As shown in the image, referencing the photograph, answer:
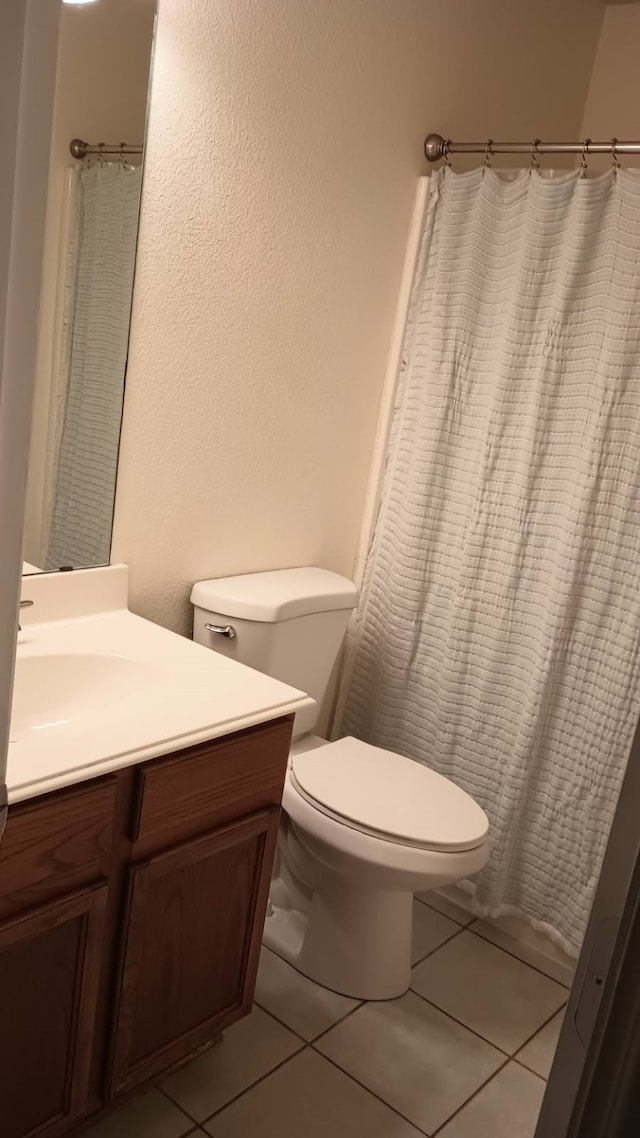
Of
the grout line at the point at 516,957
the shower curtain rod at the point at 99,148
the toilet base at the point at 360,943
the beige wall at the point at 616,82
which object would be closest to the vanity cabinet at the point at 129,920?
the toilet base at the point at 360,943

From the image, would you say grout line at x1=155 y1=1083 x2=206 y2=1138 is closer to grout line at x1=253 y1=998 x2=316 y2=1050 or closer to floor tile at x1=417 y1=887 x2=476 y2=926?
grout line at x1=253 y1=998 x2=316 y2=1050

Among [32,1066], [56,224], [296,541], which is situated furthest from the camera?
[296,541]

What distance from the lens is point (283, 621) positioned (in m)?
2.02

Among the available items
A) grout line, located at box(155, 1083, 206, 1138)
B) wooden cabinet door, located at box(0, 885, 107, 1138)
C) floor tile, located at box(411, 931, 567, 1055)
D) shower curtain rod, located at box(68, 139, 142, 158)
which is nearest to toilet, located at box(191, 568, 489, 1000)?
floor tile, located at box(411, 931, 567, 1055)

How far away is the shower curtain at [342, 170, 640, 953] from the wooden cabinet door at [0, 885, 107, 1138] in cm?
121

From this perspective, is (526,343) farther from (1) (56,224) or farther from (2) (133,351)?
(1) (56,224)

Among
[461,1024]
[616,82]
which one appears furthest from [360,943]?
[616,82]

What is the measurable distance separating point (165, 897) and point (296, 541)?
1045 mm

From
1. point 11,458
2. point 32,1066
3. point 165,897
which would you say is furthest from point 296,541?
point 11,458

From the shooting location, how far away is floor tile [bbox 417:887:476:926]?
238 centimetres

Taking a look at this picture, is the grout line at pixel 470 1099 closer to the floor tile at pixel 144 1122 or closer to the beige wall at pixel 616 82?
the floor tile at pixel 144 1122

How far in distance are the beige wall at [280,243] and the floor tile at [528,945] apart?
3.27 ft

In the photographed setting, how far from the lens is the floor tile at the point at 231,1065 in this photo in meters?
1.71

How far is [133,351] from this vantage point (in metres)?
1.81
